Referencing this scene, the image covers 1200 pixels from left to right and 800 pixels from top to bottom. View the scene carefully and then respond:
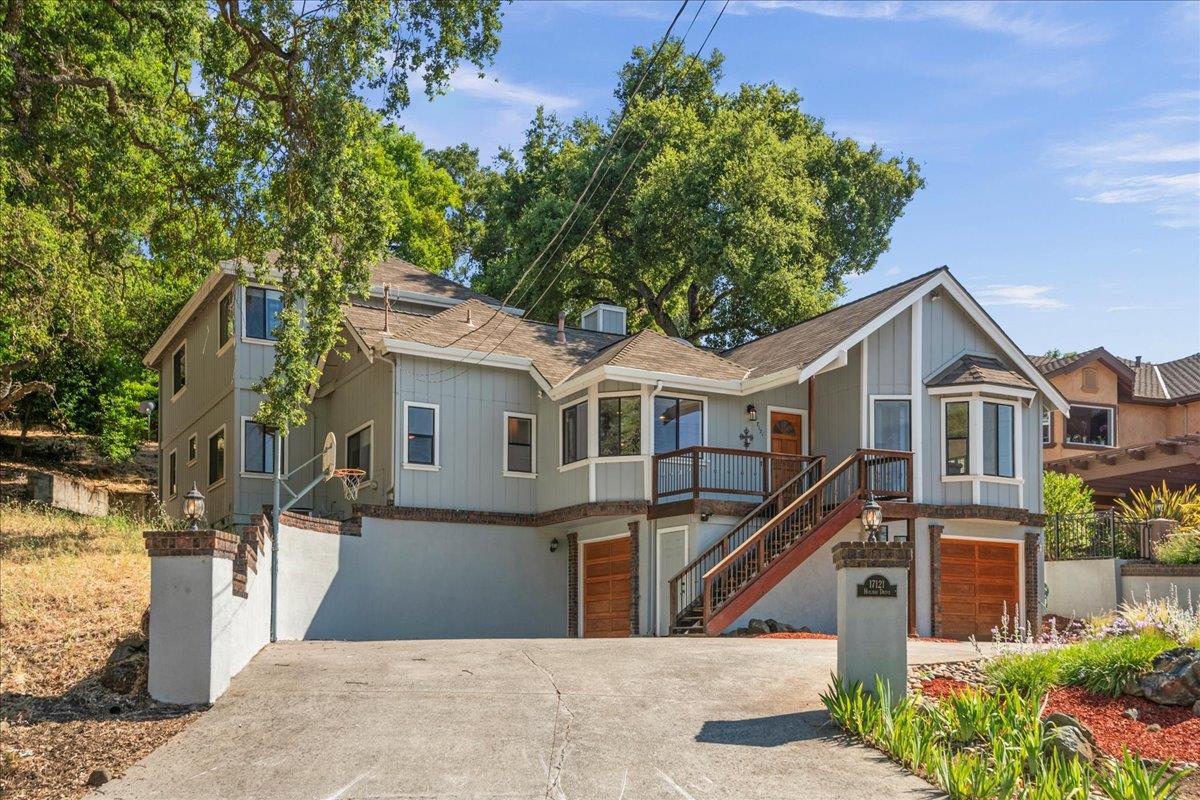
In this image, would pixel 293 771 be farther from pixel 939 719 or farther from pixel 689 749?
pixel 939 719

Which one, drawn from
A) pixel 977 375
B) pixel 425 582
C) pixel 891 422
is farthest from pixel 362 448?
pixel 977 375

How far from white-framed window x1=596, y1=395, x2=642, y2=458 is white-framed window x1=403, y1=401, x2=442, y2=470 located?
3296mm

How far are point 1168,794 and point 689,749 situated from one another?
12.6 feet

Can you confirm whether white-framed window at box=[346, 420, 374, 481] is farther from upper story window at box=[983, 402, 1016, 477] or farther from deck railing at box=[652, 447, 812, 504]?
upper story window at box=[983, 402, 1016, 477]

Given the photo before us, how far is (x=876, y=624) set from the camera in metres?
12.5

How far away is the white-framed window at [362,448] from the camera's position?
25.5 meters

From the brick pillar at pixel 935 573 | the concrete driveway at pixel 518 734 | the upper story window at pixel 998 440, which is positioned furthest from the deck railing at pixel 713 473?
the concrete driveway at pixel 518 734

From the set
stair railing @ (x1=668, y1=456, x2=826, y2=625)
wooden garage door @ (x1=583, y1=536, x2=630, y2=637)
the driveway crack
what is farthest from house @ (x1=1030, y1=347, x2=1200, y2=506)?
the driveway crack

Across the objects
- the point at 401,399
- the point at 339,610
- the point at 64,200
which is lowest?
the point at 339,610

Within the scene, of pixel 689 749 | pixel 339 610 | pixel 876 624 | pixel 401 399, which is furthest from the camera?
pixel 401 399

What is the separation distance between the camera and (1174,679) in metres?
12.8

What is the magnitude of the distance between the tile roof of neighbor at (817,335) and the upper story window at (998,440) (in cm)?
285

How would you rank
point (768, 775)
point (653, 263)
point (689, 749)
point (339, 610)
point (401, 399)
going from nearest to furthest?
1. point (768, 775)
2. point (689, 749)
3. point (339, 610)
4. point (401, 399)
5. point (653, 263)

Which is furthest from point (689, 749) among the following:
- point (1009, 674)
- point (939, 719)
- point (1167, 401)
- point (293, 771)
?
point (1167, 401)
